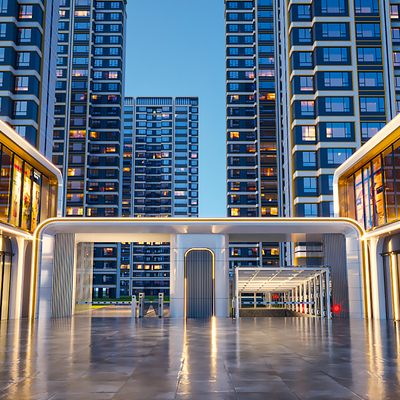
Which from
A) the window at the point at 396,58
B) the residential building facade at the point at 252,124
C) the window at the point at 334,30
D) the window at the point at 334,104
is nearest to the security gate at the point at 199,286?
the window at the point at 334,104

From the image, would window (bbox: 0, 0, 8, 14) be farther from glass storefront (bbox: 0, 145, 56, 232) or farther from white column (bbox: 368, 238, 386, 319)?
white column (bbox: 368, 238, 386, 319)

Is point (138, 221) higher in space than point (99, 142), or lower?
lower

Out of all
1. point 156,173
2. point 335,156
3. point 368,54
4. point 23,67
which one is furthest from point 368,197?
point 156,173

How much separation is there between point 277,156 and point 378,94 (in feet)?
Result: 152

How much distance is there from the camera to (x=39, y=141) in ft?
174

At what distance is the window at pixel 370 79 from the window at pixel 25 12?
40913 millimetres

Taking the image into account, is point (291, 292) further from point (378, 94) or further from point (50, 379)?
point (378, 94)

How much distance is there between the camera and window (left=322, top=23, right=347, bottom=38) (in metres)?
61.4

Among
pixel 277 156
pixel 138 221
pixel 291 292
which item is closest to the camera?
pixel 138 221

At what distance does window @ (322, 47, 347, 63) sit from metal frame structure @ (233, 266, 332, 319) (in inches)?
1503

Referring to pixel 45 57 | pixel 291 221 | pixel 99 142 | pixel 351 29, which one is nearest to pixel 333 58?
pixel 351 29

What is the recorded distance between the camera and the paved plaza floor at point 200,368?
262 inches

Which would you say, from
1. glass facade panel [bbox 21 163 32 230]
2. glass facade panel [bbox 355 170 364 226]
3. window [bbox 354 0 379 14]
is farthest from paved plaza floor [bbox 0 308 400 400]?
window [bbox 354 0 379 14]

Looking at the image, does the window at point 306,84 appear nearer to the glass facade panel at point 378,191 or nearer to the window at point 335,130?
the window at point 335,130
